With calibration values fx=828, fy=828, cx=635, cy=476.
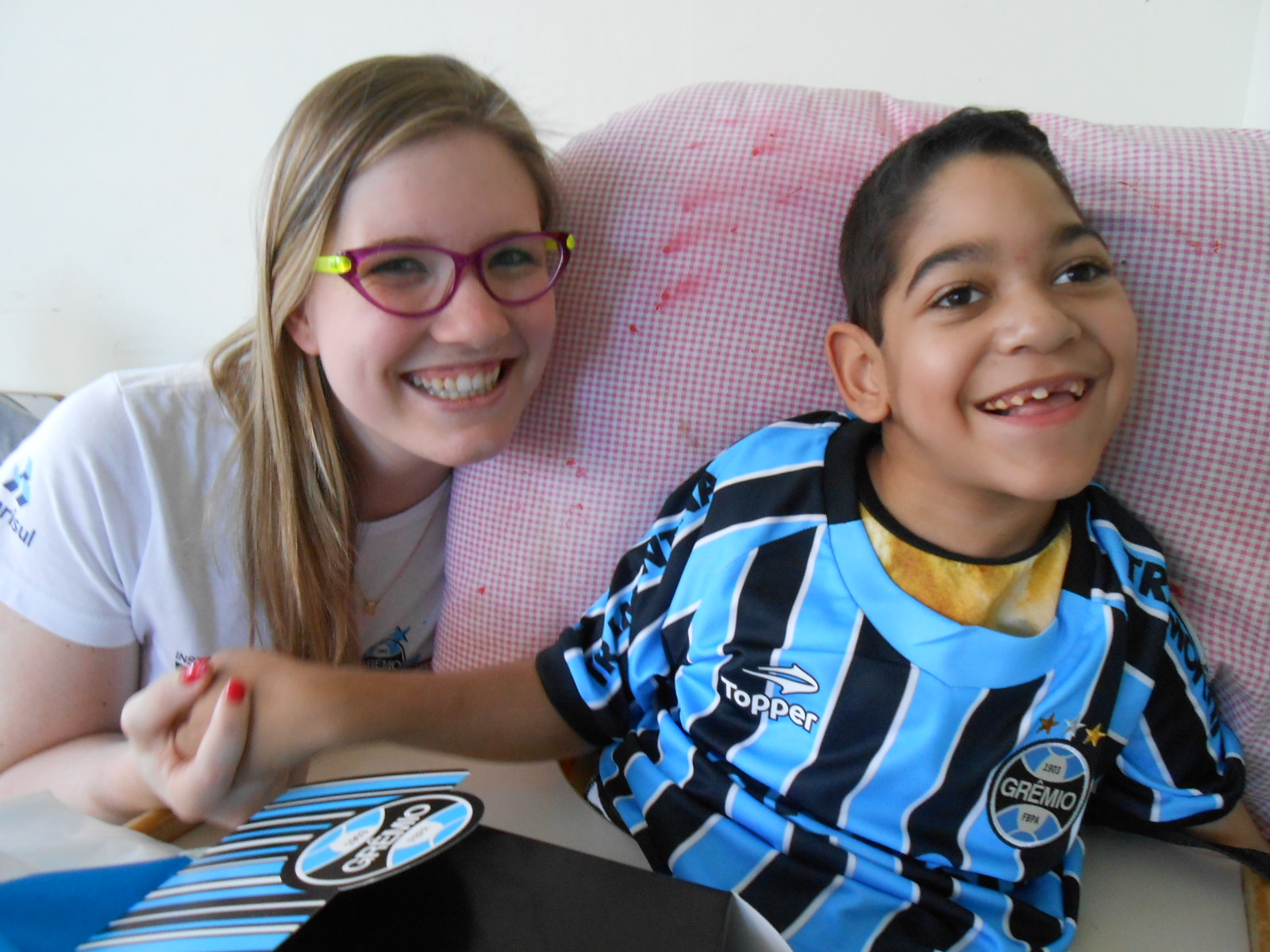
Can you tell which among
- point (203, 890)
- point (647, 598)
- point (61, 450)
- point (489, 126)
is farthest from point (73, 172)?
point (203, 890)

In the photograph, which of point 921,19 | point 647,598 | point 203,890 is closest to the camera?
point 203,890

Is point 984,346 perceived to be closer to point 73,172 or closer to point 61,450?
point 61,450

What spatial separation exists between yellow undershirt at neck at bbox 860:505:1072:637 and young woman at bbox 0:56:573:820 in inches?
15.3

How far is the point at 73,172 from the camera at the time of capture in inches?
63.4

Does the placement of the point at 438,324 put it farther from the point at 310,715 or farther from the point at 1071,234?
the point at 1071,234

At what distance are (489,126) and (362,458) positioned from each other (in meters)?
0.38

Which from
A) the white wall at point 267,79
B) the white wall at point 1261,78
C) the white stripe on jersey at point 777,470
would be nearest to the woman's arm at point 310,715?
the white stripe on jersey at point 777,470

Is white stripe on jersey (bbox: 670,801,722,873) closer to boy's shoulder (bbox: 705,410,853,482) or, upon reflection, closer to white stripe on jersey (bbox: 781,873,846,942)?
white stripe on jersey (bbox: 781,873,846,942)

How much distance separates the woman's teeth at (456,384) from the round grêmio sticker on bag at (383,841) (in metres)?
0.40

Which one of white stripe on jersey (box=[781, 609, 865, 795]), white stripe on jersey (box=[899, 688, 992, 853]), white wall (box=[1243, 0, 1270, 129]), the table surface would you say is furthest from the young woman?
white wall (box=[1243, 0, 1270, 129])

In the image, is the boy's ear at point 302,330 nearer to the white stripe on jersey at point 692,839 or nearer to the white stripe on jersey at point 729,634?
the white stripe on jersey at point 729,634

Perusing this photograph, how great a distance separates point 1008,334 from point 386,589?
704mm

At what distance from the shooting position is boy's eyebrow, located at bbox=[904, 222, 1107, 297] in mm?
657

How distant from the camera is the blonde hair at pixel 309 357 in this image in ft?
2.45
